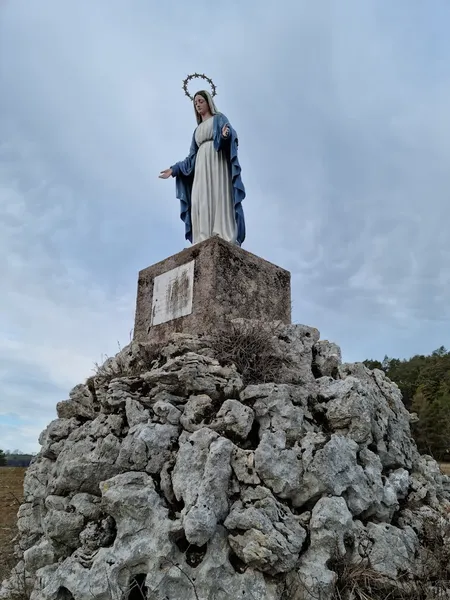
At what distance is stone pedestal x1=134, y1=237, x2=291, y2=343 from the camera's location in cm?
556

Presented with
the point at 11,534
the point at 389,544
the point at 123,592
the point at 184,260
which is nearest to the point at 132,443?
the point at 123,592

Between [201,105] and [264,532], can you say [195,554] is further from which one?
[201,105]

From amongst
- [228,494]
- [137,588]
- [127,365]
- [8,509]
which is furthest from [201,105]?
[8,509]

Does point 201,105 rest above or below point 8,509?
above

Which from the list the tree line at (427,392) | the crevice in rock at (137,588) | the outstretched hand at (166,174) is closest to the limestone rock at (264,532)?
the crevice in rock at (137,588)

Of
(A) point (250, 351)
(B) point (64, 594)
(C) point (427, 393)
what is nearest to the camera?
(B) point (64, 594)

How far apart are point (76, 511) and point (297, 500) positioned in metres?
1.82

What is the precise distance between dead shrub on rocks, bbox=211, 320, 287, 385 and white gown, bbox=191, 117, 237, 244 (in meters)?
1.92

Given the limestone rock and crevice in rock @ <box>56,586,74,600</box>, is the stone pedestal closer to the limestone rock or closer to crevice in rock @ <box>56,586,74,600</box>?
the limestone rock

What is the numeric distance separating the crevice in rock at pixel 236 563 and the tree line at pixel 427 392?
24.2m

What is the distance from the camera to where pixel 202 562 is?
323 centimetres

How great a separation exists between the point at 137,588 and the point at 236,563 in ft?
2.41

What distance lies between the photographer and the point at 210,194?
6.84 m

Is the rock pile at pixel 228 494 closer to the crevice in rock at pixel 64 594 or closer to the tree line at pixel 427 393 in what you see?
the crevice in rock at pixel 64 594
